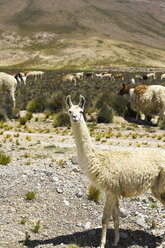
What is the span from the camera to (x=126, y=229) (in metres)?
4.69

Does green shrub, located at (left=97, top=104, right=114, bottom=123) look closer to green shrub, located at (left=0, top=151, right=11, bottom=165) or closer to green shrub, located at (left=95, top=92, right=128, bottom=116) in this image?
green shrub, located at (left=95, top=92, right=128, bottom=116)

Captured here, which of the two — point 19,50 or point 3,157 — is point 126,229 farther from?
point 19,50

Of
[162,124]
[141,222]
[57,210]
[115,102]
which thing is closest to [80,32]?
[115,102]

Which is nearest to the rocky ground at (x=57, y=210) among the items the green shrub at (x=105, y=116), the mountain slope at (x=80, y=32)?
the green shrub at (x=105, y=116)

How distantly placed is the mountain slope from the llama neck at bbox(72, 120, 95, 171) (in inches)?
2702

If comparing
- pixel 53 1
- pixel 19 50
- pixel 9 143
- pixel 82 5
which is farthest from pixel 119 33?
pixel 9 143

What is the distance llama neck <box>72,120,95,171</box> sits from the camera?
150 inches

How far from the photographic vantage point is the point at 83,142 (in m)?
3.86

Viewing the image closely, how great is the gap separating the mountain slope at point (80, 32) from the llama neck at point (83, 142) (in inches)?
2702

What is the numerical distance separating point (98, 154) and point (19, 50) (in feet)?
307

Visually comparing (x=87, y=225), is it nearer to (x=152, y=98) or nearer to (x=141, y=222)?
(x=141, y=222)

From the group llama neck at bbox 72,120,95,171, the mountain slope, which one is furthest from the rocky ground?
the mountain slope

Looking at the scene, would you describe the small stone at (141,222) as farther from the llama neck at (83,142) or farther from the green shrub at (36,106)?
the green shrub at (36,106)

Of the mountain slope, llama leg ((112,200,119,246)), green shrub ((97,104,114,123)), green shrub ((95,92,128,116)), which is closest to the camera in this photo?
llama leg ((112,200,119,246))
